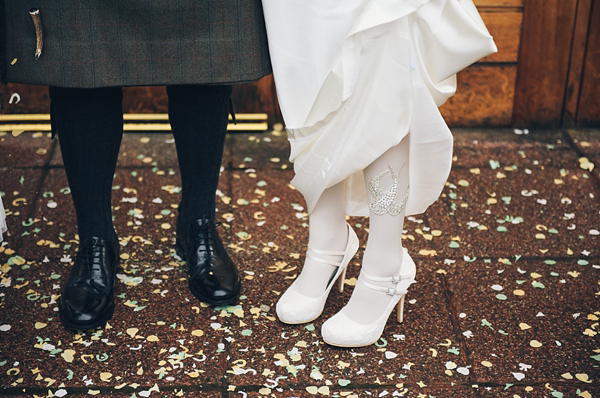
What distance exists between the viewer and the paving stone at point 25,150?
8.30 ft

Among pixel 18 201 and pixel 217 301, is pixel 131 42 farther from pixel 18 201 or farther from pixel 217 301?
pixel 18 201

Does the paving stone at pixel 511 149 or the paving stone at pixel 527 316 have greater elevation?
the paving stone at pixel 527 316

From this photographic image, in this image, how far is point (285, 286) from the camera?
6.26 ft

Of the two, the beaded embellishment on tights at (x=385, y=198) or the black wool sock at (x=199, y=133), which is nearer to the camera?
the beaded embellishment on tights at (x=385, y=198)

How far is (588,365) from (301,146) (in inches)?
32.0

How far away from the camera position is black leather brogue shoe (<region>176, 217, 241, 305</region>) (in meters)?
1.80

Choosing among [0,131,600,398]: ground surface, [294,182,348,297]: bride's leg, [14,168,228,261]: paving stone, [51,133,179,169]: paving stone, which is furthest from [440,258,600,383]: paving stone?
[51,133,179,169]: paving stone

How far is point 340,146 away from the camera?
1.50 m

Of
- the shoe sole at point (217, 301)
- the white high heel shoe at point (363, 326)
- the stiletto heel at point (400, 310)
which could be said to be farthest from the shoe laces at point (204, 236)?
the stiletto heel at point (400, 310)

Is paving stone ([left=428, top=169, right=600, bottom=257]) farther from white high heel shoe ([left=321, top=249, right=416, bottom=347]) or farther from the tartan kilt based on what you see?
the tartan kilt

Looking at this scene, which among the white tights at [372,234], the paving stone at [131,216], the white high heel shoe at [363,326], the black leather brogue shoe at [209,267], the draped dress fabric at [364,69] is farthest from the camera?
the paving stone at [131,216]

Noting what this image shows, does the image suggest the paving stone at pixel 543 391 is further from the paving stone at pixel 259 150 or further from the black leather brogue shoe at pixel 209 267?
the paving stone at pixel 259 150

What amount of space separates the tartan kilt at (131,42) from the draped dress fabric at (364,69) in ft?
0.32

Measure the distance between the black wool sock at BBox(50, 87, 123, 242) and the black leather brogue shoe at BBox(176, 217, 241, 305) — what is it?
231 millimetres
